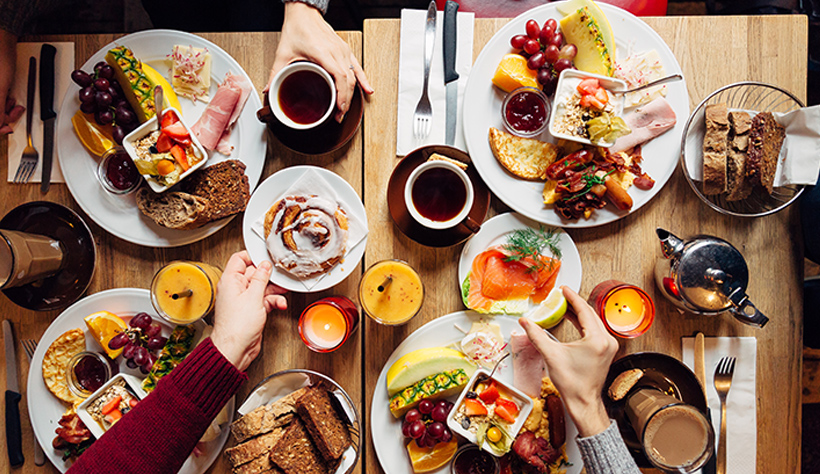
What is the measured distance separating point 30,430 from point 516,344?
1.80 meters

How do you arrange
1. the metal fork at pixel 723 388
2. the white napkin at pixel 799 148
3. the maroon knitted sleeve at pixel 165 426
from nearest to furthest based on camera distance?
the maroon knitted sleeve at pixel 165 426, the white napkin at pixel 799 148, the metal fork at pixel 723 388

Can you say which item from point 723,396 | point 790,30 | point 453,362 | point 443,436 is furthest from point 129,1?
point 723,396

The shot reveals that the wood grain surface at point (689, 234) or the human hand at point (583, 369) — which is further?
the wood grain surface at point (689, 234)

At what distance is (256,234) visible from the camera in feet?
5.07

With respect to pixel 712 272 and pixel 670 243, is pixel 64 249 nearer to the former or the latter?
pixel 670 243

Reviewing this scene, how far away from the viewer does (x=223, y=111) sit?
5.21 ft

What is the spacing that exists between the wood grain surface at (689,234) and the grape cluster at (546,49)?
12 cm

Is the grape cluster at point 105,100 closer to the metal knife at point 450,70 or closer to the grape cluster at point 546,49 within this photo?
the metal knife at point 450,70

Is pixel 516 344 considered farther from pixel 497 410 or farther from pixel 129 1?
pixel 129 1

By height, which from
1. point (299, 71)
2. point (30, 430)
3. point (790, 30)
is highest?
point (790, 30)

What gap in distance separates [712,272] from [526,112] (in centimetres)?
82

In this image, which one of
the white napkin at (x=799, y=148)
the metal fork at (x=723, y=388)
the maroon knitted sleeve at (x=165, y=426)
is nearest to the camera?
the maroon knitted sleeve at (x=165, y=426)

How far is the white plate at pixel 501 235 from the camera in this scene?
5.27ft

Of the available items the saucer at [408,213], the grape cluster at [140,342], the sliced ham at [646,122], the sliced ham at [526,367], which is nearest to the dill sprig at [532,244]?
the saucer at [408,213]
